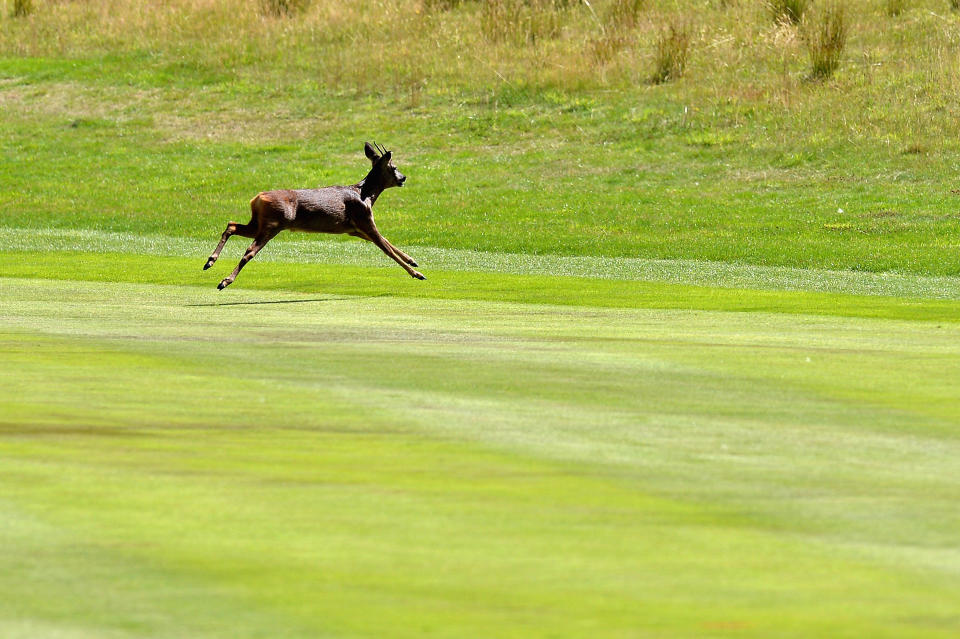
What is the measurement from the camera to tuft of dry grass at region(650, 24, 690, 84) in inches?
1366

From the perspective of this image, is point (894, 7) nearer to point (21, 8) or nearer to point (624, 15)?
point (624, 15)

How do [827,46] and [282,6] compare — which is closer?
[827,46]

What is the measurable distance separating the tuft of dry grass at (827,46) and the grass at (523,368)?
490 millimetres

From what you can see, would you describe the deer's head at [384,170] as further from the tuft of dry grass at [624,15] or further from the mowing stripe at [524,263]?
the tuft of dry grass at [624,15]

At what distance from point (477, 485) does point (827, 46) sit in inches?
1080

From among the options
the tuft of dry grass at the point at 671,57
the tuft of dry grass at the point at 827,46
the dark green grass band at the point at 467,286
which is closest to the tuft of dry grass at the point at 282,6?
the tuft of dry grass at the point at 671,57

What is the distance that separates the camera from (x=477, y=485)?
6.84 metres

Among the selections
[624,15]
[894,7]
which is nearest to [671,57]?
[624,15]

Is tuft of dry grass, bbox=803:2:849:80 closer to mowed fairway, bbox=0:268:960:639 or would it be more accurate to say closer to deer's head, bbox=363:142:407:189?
deer's head, bbox=363:142:407:189

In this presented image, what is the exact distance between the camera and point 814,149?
3041cm

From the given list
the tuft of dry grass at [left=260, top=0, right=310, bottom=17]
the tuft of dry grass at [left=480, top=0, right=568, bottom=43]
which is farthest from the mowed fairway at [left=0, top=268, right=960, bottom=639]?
the tuft of dry grass at [left=260, top=0, right=310, bottom=17]

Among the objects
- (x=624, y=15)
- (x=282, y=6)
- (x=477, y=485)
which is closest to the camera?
(x=477, y=485)

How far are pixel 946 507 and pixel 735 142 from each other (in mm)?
25407

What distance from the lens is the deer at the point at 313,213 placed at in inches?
645
